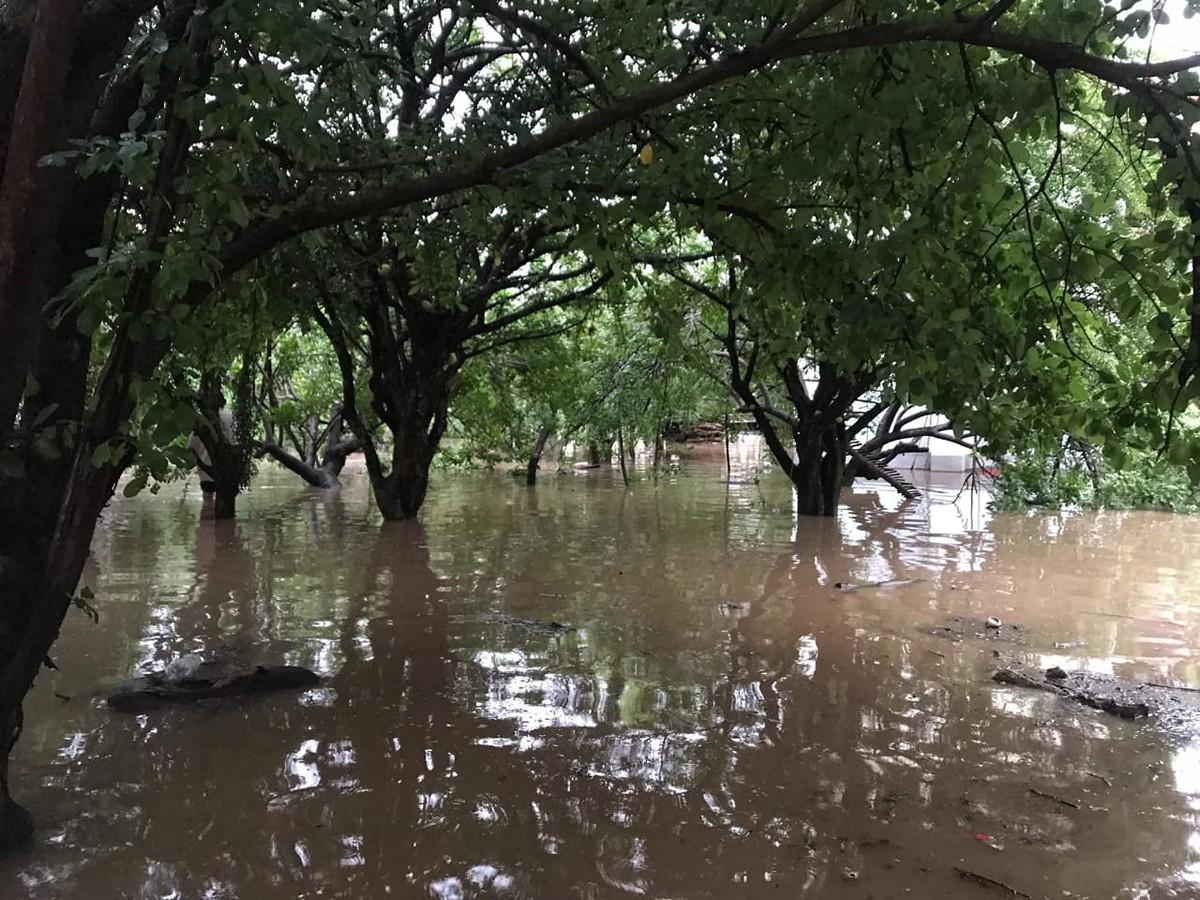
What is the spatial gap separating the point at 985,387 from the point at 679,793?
2.19 meters

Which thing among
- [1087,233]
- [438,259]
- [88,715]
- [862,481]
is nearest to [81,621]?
[88,715]

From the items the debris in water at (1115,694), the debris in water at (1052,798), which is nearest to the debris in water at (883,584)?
the debris in water at (1115,694)

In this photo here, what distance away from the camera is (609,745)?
14.6 feet

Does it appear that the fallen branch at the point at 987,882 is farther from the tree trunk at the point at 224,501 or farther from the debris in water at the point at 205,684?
the tree trunk at the point at 224,501

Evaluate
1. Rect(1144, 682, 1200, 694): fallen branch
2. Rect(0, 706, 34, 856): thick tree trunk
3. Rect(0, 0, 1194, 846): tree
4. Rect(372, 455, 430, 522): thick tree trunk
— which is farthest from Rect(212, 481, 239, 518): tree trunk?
Rect(1144, 682, 1200, 694): fallen branch

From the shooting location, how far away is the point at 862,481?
2442cm

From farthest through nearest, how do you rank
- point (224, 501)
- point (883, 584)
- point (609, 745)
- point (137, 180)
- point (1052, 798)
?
point (224, 501) < point (883, 584) < point (609, 745) < point (1052, 798) < point (137, 180)

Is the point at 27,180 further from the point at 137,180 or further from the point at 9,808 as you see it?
the point at 9,808

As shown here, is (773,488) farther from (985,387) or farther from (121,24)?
(121,24)

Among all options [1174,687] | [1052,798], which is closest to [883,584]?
[1174,687]

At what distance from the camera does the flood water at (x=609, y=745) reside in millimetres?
3293

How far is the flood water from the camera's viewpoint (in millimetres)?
3293

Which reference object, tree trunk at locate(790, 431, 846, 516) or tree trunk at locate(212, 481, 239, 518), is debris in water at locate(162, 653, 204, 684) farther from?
tree trunk at locate(790, 431, 846, 516)

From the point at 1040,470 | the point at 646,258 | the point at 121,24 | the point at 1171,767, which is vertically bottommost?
the point at 1171,767
